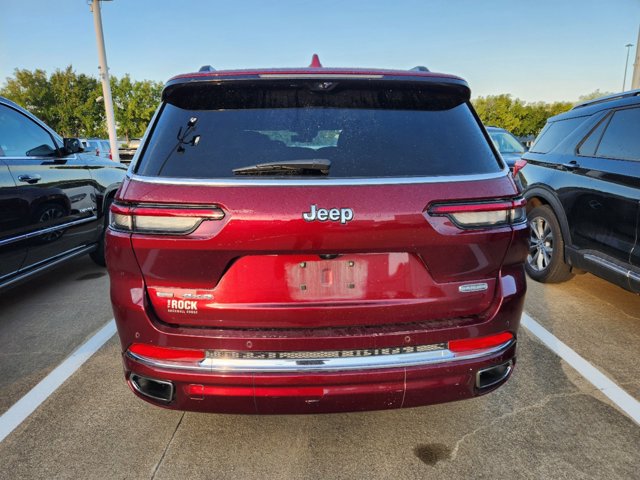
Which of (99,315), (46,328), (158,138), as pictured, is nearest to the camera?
(158,138)

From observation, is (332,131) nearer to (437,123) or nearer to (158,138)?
(437,123)

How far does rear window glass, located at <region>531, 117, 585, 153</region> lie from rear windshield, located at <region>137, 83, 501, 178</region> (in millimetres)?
3141

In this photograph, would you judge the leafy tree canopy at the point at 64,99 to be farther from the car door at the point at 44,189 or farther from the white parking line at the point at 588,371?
the white parking line at the point at 588,371

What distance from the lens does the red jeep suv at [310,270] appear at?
5.82 feet

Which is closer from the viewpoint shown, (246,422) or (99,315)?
(246,422)

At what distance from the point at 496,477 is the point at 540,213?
138 inches

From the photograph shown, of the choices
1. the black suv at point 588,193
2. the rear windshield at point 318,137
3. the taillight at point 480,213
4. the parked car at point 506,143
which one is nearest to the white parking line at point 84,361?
the black suv at point 588,193

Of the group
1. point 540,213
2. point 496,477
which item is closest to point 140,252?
point 496,477

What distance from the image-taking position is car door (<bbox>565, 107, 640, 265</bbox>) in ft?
11.4

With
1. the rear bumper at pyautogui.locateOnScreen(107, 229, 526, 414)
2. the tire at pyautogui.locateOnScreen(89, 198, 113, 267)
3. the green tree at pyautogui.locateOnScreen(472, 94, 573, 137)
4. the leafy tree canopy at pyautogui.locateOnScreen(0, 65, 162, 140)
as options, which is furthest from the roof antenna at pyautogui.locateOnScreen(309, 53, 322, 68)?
the green tree at pyautogui.locateOnScreen(472, 94, 573, 137)

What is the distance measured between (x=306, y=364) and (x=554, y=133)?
14.5ft

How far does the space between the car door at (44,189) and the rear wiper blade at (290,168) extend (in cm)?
299

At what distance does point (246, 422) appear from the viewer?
2477mm

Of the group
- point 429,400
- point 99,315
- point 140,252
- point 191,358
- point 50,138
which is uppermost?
point 50,138
